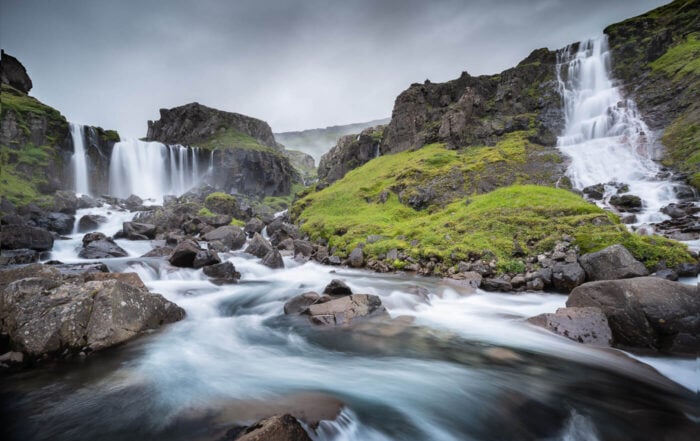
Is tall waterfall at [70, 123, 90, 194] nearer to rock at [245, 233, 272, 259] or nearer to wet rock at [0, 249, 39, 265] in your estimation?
wet rock at [0, 249, 39, 265]

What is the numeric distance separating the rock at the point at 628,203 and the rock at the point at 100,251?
32.8 m

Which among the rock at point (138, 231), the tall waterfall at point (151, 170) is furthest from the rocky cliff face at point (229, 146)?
the rock at point (138, 231)

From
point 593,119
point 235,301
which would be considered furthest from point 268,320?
point 593,119

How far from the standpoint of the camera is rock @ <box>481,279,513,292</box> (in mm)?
11359

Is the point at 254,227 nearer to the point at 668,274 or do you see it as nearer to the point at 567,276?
the point at 567,276

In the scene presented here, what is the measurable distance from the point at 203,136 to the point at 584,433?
10474 centimetres

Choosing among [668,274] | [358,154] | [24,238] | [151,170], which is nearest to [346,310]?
[668,274]

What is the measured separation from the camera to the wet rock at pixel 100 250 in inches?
724

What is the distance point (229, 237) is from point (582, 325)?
2319 cm

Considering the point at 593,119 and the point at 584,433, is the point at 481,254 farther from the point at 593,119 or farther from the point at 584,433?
the point at 593,119

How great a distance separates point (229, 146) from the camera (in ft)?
282

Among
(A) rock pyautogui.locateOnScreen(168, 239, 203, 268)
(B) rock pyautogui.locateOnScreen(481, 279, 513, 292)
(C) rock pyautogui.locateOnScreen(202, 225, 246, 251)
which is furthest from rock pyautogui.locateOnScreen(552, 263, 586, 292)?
(C) rock pyautogui.locateOnScreen(202, 225, 246, 251)

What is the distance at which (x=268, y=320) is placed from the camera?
9586 millimetres

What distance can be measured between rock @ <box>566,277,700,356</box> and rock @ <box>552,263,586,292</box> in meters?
3.97
